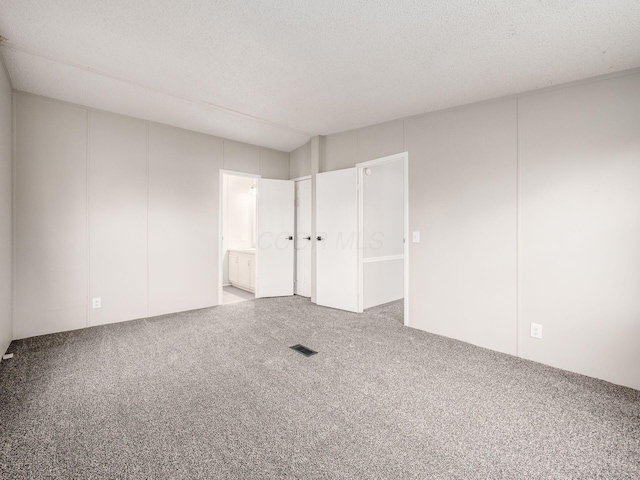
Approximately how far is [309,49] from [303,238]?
3217 millimetres

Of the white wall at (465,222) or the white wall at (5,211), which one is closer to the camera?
the white wall at (5,211)

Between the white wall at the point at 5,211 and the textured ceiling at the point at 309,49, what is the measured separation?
0.94 feet

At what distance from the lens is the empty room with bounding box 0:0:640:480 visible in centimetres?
161

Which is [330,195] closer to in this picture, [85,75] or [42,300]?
[85,75]

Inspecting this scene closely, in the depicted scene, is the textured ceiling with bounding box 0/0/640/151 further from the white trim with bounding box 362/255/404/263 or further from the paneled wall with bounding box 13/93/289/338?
the white trim with bounding box 362/255/404/263

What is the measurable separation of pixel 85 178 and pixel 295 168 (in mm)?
3078

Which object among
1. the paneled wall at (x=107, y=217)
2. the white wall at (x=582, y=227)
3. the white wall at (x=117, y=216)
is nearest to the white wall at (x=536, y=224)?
the white wall at (x=582, y=227)

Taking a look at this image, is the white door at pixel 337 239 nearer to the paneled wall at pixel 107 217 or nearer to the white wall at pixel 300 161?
the white wall at pixel 300 161

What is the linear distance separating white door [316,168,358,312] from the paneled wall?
166cm

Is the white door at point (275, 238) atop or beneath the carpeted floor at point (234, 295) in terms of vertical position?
atop

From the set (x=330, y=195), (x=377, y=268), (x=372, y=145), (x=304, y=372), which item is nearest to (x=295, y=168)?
(x=330, y=195)

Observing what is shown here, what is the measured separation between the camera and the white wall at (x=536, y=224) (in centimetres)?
220

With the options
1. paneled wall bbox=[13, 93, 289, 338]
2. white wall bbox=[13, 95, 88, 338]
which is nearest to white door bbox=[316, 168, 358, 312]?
paneled wall bbox=[13, 93, 289, 338]

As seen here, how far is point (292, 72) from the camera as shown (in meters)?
2.53
